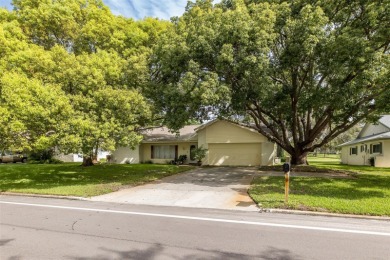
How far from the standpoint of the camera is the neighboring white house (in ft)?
79.5

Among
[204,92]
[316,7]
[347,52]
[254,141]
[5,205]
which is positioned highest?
[316,7]

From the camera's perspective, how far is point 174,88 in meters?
15.4

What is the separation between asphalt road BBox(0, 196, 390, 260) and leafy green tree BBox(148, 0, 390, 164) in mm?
7081

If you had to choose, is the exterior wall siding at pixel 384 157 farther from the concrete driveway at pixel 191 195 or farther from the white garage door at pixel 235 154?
the concrete driveway at pixel 191 195

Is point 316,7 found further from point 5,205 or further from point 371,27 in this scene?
point 5,205

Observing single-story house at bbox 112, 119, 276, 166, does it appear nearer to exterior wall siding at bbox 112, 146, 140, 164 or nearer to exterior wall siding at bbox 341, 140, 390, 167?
exterior wall siding at bbox 112, 146, 140, 164

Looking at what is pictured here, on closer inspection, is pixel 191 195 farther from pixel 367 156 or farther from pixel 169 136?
pixel 367 156

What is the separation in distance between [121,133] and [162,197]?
4.46 metres

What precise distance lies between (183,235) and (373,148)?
2607cm

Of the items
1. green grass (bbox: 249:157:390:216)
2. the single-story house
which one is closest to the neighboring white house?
the single-story house

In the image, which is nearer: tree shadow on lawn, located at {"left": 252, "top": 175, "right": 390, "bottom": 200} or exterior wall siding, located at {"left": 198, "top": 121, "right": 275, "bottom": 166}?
tree shadow on lawn, located at {"left": 252, "top": 175, "right": 390, "bottom": 200}

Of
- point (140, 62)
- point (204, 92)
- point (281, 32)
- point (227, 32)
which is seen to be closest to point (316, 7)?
point (281, 32)

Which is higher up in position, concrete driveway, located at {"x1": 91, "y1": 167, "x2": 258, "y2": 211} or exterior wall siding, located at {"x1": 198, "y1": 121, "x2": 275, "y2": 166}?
exterior wall siding, located at {"x1": 198, "y1": 121, "x2": 275, "y2": 166}

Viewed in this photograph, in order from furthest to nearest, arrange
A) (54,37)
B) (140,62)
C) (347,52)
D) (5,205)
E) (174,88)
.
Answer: (54,37)
(140,62)
(174,88)
(347,52)
(5,205)
